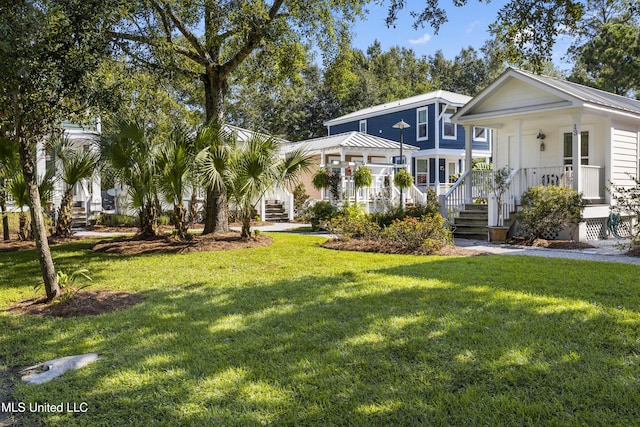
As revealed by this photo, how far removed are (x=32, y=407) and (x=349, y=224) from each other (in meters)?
8.40

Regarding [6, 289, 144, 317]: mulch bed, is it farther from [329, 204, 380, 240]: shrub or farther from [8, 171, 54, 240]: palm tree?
[329, 204, 380, 240]: shrub

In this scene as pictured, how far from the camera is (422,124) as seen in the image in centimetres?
2762

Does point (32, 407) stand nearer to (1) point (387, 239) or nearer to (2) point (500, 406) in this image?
(2) point (500, 406)

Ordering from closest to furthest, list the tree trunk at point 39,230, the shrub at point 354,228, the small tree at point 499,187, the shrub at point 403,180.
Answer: the tree trunk at point 39,230 < the shrub at point 354,228 < the small tree at point 499,187 < the shrub at point 403,180

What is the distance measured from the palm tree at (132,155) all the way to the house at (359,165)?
528 centimetres

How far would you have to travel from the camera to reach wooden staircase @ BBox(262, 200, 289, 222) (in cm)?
2017

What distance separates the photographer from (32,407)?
3.21 metres

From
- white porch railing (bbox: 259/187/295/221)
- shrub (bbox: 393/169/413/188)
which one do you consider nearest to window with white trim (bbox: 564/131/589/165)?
shrub (bbox: 393/169/413/188)

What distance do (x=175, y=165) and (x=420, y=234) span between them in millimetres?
5393

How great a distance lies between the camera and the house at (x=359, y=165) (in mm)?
18422

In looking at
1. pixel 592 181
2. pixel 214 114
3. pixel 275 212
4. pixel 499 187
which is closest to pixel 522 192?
pixel 499 187

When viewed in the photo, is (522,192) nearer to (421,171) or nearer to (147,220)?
(147,220)

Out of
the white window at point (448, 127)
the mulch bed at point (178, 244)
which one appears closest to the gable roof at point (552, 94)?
the mulch bed at point (178, 244)

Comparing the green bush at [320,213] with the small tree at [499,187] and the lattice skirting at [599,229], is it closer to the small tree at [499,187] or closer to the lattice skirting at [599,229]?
the small tree at [499,187]
